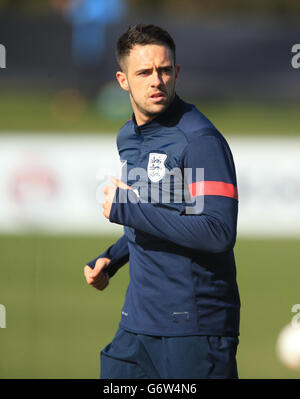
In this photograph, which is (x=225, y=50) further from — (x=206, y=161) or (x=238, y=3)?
(x=206, y=161)

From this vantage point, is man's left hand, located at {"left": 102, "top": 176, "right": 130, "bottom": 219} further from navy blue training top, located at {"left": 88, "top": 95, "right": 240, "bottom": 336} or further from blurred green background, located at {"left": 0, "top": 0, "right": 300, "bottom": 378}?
blurred green background, located at {"left": 0, "top": 0, "right": 300, "bottom": 378}

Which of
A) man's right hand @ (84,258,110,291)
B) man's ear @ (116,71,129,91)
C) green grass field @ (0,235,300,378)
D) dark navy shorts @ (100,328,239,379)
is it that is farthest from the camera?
green grass field @ (0,235,300,378)

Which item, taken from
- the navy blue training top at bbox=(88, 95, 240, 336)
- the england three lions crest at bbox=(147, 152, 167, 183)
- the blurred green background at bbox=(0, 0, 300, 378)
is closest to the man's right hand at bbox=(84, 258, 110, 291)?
the navy blue training top at bbox=(88, 95, 240, 336)

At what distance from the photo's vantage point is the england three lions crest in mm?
3600

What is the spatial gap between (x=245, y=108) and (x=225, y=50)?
91.7 inches

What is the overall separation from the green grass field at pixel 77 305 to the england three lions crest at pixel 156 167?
9.10 feet

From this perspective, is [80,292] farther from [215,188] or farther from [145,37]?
[215,188]

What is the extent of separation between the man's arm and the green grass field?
2861 mm

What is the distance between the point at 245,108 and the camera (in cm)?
1966

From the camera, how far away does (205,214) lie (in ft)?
11.2

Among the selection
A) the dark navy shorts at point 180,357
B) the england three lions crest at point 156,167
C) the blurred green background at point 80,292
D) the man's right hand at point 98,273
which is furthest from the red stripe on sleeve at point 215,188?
the blurred green background at point 80,292

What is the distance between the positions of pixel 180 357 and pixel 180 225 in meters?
0.60

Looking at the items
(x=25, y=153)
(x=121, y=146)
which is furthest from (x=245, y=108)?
(x=121, y=146)

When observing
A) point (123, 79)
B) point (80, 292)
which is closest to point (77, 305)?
point (80, 292)
